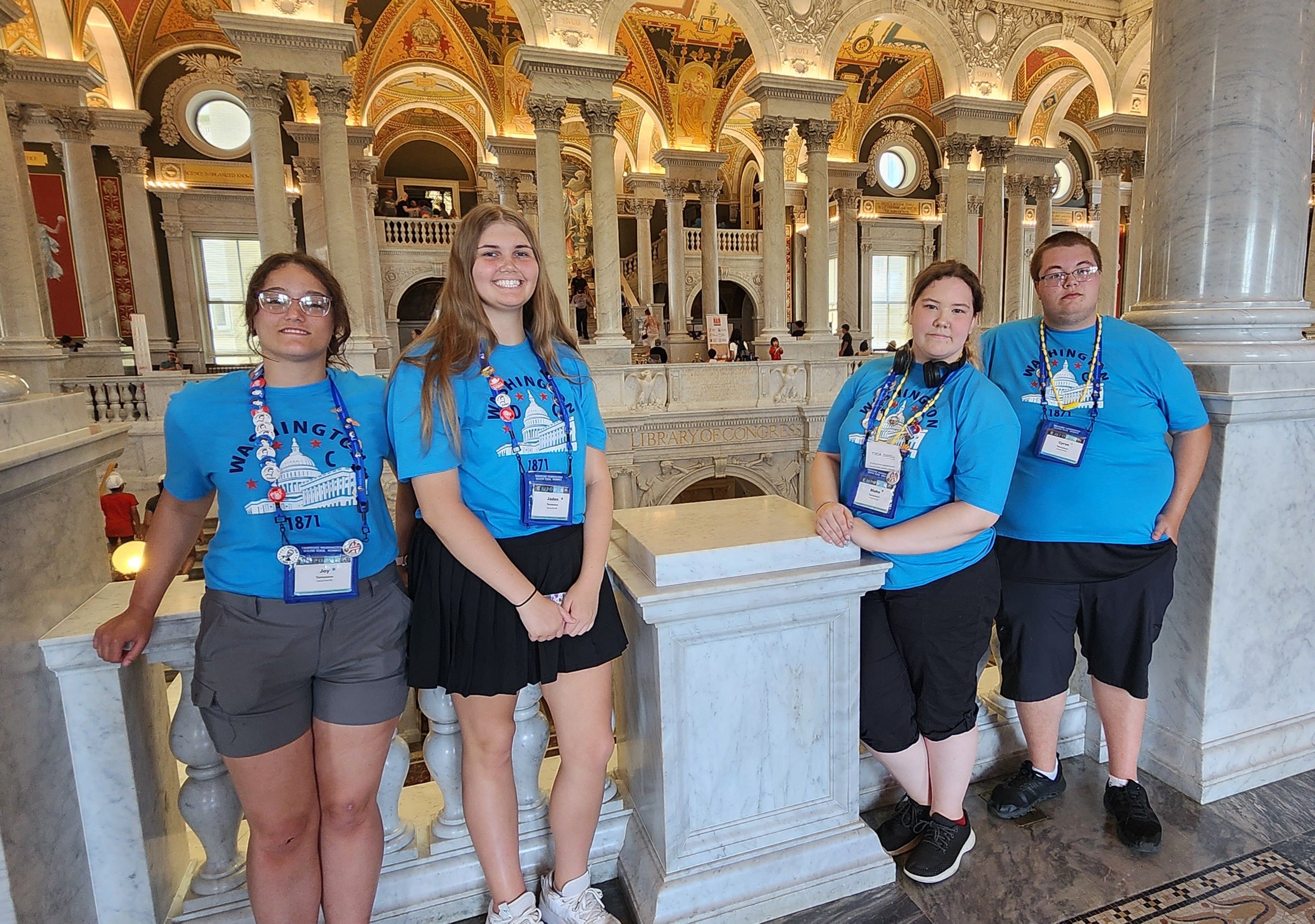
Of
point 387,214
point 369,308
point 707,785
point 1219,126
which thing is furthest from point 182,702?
point 387,214

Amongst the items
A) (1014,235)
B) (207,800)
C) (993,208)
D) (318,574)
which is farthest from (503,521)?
(1014,235)

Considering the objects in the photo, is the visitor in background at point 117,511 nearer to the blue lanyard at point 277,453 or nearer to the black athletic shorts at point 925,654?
the blue lanyard at point 277,453

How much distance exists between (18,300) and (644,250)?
11.2 m

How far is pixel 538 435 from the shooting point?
141 cm

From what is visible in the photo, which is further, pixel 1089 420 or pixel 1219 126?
pixel 1219 126

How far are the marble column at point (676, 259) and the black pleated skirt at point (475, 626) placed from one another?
14.1 metres

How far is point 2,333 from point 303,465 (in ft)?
30.1

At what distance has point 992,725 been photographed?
7.30 ft

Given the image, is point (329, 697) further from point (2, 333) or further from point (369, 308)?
point (369, 308)

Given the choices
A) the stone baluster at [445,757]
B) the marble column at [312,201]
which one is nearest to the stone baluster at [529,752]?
the stone baluster at [445,757]

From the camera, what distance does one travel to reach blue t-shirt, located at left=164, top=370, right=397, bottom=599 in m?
1.32

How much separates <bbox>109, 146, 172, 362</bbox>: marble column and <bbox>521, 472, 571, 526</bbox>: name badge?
14071mm

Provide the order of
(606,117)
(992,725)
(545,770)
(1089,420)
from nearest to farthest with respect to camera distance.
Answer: (1089,420)
(545,770)
(992,725)
(606,117)

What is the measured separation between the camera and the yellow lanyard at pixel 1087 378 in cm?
188
